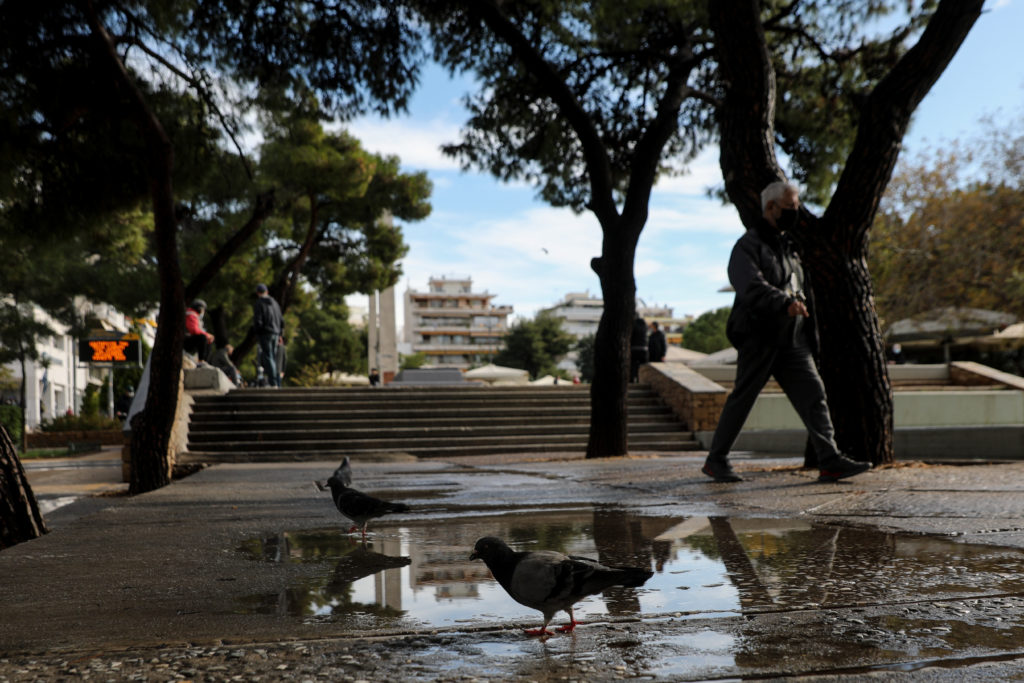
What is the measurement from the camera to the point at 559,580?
2.01m

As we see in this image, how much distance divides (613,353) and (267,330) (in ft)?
31.4

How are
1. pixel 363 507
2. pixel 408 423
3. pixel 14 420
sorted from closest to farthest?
pixel 363 507 < pixel 408 423 < pixel 14 420

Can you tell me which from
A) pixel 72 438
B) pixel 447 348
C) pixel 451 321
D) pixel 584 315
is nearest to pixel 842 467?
pixel 72 438

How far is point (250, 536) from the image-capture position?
12.7 feet

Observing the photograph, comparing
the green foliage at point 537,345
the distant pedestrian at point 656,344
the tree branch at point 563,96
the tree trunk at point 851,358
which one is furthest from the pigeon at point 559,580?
the green foliage at point 537,345

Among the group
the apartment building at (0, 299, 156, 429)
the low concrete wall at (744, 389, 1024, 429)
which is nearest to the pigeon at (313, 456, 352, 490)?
the low concrete wall at (744, 389, 1024, 429)

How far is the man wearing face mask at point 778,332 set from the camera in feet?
18.1

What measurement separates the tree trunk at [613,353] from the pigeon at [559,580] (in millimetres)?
8716

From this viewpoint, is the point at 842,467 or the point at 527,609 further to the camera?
the point at 842,467

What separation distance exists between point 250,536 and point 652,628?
2313mm

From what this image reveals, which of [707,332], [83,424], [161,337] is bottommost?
[83,424]

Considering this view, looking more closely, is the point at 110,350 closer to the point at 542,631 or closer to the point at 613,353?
the point at 613,353

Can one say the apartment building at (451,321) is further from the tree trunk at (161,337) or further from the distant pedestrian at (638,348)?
the tree trunk at (161,337)

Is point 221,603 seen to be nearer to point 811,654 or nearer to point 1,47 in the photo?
point 811,654
